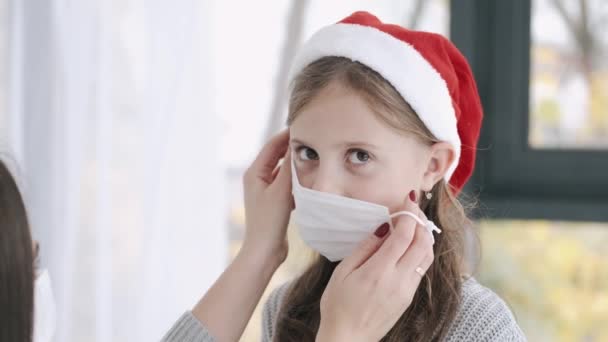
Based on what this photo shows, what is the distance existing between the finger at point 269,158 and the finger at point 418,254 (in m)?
0.39

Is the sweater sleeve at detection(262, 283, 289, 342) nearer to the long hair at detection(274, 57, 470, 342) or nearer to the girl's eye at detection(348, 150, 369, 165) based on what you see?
the long hair at detection(274, 57, 470, 342)

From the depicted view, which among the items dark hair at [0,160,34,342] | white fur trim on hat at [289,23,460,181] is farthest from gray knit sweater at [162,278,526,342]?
dark hair at [0,160,34,342]

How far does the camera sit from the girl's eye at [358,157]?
4.12 feet

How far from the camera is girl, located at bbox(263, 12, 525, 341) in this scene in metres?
1.24

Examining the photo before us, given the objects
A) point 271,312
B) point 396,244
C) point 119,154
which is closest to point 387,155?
point 396,244

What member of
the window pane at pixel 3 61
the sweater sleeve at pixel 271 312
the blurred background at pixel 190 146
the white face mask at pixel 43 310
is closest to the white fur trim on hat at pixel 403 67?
the sweater sleeve at pixel 271 312

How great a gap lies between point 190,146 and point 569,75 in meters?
1.04

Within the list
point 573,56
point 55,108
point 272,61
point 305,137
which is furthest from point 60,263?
point 573,56

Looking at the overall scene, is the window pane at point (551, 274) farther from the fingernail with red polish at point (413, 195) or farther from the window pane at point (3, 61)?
the window pane at point (3, 61)

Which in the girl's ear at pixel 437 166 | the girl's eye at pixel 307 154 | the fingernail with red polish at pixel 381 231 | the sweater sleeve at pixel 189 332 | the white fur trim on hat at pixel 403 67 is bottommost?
the sweater sleeve at pixel 189 332

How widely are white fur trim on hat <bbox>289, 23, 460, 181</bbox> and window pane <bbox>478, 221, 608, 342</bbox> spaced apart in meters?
0.94

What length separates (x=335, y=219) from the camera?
1.26m

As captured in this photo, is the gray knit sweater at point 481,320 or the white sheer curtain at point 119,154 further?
the white sheer curtain at point 119,154

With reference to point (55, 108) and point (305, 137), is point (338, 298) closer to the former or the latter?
point (305, 137)
